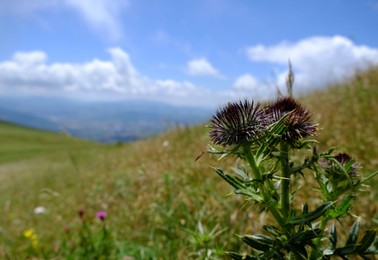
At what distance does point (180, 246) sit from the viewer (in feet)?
11.2

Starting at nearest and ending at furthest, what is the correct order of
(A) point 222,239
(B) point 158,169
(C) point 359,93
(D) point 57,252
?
(A) point 222,239 → (D) point 57,252 → (B) point 158,169 → (C) point 359,93

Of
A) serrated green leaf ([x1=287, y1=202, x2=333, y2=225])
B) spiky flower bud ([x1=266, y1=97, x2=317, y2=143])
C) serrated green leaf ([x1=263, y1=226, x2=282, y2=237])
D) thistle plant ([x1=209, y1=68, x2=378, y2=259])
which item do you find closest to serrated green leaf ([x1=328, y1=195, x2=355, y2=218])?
thistle plant ([x1=209, y1=68, x2=378, y2=259])

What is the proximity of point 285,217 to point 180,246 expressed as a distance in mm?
2127

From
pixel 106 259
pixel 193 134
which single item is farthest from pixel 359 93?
pixel 106 259

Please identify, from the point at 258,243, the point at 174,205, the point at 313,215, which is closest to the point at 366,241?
the point at 313,215

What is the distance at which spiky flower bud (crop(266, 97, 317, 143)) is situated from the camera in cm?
157

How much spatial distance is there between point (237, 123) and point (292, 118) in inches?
10.4

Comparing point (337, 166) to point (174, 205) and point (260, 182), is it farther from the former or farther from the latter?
point (174, 205)

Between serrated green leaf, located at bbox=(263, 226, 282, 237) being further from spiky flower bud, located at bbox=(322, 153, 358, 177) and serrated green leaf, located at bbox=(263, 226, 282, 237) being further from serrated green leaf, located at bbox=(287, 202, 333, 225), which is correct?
spiky flower bud, located at bbox=(322, 153, 358, 177)

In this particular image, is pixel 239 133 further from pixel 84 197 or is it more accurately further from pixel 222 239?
pixel 84 197

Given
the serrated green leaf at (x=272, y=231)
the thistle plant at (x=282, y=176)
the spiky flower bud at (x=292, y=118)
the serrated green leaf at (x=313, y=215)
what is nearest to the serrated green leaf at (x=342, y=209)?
the thistle plant at (x=282, y=176)

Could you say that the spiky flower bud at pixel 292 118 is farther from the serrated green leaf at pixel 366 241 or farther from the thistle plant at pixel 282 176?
the serrated green leaf at pixel 366 241

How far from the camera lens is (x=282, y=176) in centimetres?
152

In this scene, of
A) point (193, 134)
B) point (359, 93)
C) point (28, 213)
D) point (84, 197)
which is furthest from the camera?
point (193, 134)
